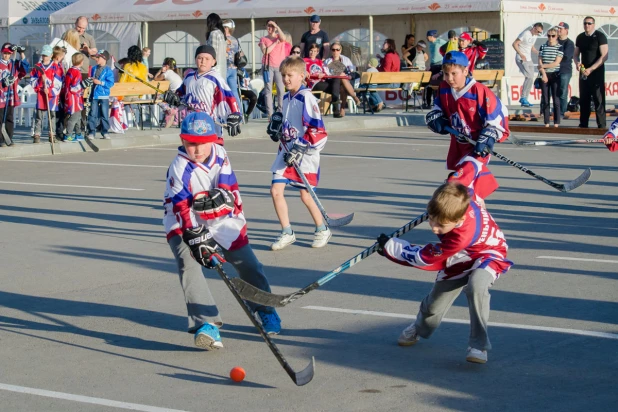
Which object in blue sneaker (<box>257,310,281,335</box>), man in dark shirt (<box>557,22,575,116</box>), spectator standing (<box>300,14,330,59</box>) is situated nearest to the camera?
blue sneaker (<box>257,310,281,335</box>)

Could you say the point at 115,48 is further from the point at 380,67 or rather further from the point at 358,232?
the point at 358,232

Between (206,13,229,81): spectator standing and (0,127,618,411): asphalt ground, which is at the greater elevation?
(206,13,229,81): spectator standing

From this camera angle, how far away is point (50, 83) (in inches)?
704

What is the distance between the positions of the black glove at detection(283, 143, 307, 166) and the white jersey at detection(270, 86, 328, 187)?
0.16ft

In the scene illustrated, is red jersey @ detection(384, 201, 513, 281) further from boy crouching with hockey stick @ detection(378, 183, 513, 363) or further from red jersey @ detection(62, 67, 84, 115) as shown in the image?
red jersey @ detection(62, 67, 84, 115)

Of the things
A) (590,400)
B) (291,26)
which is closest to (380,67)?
(291,26)

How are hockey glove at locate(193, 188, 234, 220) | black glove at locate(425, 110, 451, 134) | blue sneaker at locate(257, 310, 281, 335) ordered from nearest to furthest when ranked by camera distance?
1. hockey glove at locate(193, 188, 234, 220)
2. blue sneaker at locate(257, 310, 281, 335)
3. black glove at locate(425, 110, 451, 134)

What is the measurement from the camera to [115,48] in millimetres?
29422

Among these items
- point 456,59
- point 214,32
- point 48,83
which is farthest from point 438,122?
point 48,83

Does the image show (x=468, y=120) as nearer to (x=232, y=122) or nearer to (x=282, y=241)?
(x=282, y=241)

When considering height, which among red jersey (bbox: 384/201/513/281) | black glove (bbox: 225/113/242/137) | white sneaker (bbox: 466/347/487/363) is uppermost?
black glove (bbox: 225/113/242/137)

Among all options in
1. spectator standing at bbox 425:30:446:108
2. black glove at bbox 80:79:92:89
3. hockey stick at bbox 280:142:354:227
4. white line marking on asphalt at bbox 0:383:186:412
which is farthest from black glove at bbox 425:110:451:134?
spectator standing at bbox 425:30:446:108

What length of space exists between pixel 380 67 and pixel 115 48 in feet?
25.7

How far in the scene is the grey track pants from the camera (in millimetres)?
6289
